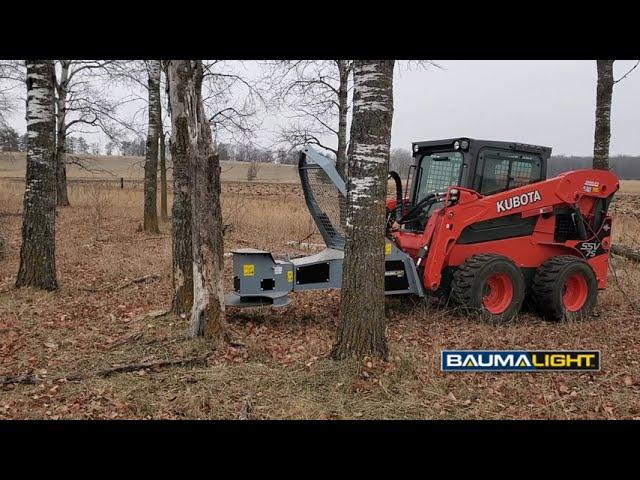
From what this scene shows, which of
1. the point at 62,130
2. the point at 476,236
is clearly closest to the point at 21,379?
the point at 476,236

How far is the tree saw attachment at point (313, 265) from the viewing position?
6.73 m

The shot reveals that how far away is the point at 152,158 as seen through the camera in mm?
15203

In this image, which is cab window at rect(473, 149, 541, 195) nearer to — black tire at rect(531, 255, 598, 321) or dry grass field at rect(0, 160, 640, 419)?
black tire at rect(531, 255, 598, 321)

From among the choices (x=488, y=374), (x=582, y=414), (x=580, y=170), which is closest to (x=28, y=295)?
(x=488, y=374)

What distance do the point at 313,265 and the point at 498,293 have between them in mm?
2635

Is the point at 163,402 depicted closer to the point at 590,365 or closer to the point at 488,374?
the point at 488,374

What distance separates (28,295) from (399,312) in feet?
16.7

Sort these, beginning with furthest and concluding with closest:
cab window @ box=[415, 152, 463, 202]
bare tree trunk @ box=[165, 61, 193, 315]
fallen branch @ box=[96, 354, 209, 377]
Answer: cab window @ box=[415, 152, 463, 202]
bare tree trunk @ box=[165, 61, 193, 315]
fallen branch @ box=[96, 354, 209, 377]

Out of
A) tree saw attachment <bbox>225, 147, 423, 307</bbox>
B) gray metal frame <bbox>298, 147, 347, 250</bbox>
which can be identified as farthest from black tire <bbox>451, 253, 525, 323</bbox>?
gray metal frame <bbox>298, 147, 347, 250</bbox>

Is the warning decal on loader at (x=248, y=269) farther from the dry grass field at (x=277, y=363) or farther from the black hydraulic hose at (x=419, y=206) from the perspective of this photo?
the black hydraulic hose at (x=419, y=206)

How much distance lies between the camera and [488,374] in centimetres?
522

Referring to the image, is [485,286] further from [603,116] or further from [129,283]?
[129,283]

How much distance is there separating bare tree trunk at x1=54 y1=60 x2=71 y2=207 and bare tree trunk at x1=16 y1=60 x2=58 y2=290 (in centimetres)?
1393

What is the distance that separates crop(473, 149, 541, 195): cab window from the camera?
787cm
